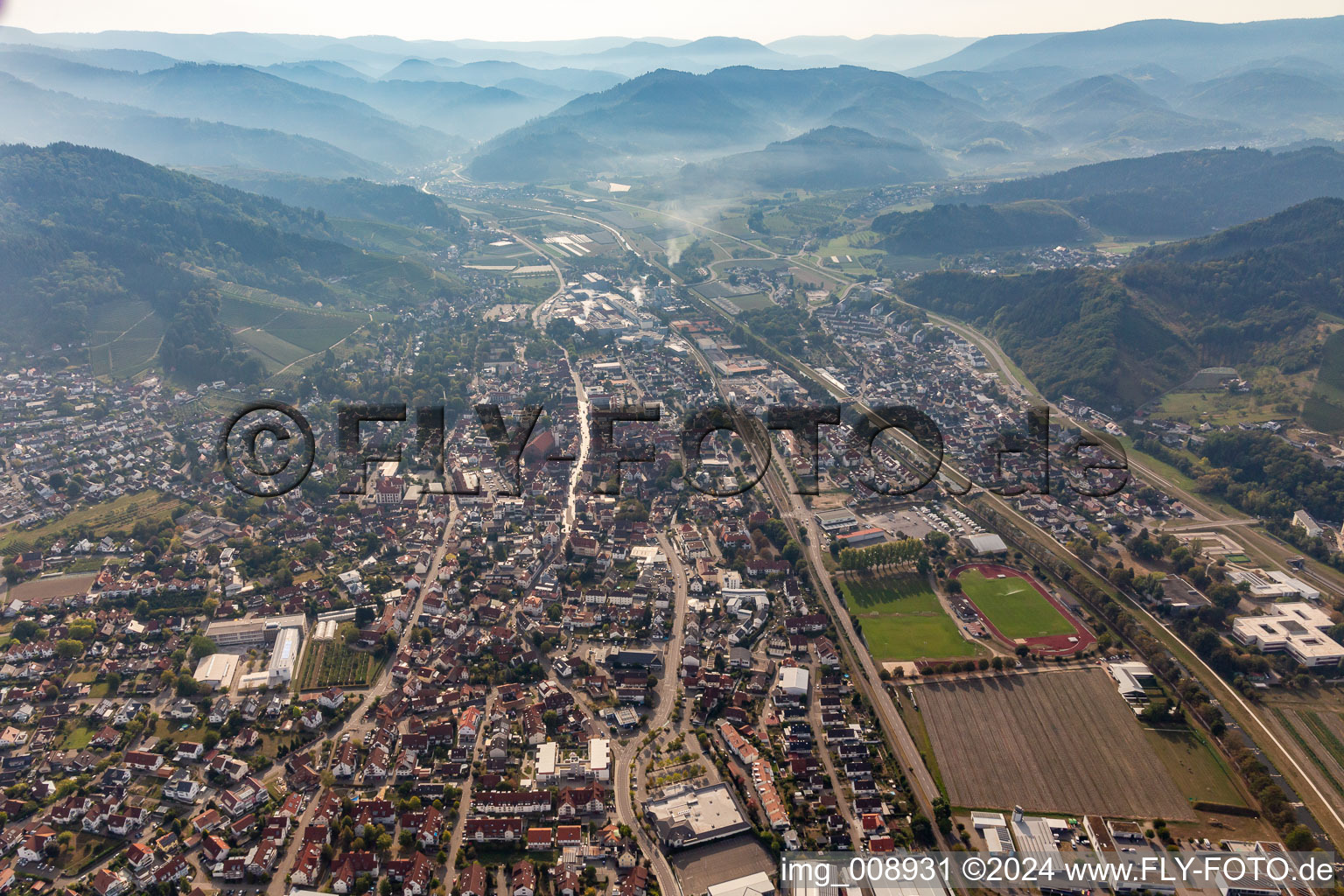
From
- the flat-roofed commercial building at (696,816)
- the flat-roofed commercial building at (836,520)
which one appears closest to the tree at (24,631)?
the flat-roofed commercial building at (696,816)

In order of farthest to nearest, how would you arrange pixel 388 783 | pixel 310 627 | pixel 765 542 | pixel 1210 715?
1. pixel 765 542
2. pixel 310 627
3. pixel 1210 715
4. pixel 388 783

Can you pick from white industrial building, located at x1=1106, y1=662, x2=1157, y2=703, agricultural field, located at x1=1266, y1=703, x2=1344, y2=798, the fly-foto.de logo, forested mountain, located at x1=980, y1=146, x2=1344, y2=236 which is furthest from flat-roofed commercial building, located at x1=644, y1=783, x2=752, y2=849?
forested mountain, located at x1=980, y1=146, x2=1344, y2=236

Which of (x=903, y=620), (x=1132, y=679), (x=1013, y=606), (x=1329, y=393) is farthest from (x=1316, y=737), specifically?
(x=1329, y=393)

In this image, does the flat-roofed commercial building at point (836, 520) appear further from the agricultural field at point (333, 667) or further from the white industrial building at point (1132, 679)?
the agricultural field at point (333, 667)

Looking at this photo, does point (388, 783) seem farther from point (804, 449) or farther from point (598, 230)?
point (598, 230)

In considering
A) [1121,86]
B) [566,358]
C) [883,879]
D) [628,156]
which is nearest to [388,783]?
[883,879]

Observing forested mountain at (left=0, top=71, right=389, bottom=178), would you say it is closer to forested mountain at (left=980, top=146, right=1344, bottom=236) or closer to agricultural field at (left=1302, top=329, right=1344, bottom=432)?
forested mountain at (left=980, top=146, right=1344, bottom=236)
